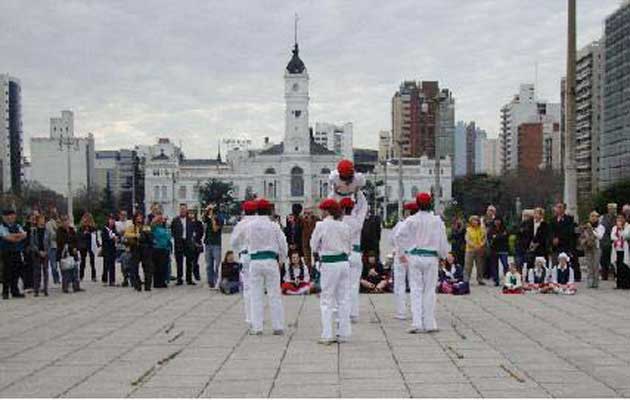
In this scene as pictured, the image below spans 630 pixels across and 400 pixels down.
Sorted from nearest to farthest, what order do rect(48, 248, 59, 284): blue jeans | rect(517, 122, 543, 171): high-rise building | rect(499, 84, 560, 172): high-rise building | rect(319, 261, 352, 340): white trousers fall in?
rect(319, 261, 352, 340): white trousers, rect(48, 248, 59, 284): blue jeans, rect(517, 122, 543, 171): high-rise building, rect(499, 84, 560, 172): high-rise building

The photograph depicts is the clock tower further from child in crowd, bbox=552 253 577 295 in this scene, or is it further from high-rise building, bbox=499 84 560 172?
child in crowd, bbox=552 253 577 295

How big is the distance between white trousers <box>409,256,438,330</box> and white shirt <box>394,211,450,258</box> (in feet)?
0.57

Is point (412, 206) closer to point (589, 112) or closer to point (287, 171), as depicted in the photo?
point (589, 112)

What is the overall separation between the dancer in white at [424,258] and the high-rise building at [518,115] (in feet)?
498

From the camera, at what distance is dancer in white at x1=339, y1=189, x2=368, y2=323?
12617mm

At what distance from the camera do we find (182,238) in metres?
20.2

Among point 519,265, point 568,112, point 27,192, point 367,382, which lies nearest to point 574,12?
point 568,112

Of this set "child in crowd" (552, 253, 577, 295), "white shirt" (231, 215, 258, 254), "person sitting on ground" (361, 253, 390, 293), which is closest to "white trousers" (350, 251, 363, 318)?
"white shirt" (231, 215, 258, 254)

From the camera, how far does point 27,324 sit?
1316cm

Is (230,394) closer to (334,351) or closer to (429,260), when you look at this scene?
(334,351)

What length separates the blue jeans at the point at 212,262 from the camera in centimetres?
1947

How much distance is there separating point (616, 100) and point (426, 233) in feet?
240

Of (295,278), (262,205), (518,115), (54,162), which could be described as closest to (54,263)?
(295,278)

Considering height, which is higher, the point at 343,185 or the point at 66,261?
the point at 343,185
